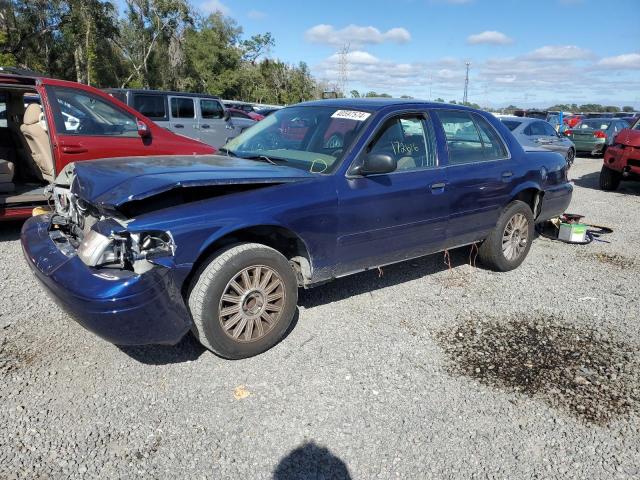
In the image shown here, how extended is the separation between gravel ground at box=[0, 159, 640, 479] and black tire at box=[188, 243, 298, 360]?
14 cm

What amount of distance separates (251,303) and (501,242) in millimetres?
2989

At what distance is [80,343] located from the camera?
347 cm

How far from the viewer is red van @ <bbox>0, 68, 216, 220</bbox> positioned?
5465 millimetres

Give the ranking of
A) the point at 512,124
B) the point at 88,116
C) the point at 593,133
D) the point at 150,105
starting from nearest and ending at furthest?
1. the point at 88,116
2. the point at 150,105
3. the point at 512,124
4. the point at 593,133

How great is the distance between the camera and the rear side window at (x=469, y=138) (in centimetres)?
453

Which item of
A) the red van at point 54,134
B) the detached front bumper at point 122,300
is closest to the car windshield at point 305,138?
the detached front bumper at point 122,300

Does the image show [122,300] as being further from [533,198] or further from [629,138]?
[629,138]

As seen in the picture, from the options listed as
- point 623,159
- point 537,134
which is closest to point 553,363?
point 623,159

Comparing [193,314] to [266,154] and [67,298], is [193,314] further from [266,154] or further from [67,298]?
[266,154]

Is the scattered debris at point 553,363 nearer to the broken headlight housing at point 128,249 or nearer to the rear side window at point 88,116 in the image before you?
the broken headlight housing at point 128,249

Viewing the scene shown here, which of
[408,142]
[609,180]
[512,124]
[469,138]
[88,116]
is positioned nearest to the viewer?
[408,142]

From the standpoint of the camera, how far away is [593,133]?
18.4 m

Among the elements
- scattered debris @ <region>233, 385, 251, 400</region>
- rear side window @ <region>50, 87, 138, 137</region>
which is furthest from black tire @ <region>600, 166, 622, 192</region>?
scattered debris @ <region>233, 385, 251, 400</region>

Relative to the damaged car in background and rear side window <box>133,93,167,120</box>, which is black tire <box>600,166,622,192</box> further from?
rear side window <box>133,93,167,120</box>
